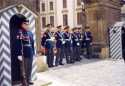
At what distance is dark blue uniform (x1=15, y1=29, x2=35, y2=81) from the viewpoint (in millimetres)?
9570

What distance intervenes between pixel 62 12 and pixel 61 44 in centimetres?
3312

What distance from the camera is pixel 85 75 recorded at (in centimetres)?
1225

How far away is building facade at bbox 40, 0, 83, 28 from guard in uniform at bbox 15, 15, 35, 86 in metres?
35.0

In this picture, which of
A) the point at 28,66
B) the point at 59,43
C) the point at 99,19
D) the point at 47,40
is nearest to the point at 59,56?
the point at 59,43

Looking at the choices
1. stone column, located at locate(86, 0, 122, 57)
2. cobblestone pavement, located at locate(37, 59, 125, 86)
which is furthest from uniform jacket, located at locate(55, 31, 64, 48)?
stone column, located at locate(86, 0, 122, 57)

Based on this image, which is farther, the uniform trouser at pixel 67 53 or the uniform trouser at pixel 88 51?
the uniform trouser at pixel 88 51

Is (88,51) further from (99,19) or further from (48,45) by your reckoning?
(48,45)

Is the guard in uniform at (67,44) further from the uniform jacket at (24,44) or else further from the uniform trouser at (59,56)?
the uniform jacket at (24,44)

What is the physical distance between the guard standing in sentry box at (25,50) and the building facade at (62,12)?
35.0m

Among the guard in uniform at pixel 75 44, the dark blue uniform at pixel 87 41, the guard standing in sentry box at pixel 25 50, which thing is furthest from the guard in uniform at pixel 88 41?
the guard standing in sentry box at pixel 25 50

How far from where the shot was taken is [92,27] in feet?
61.1

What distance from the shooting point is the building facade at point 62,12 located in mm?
45812

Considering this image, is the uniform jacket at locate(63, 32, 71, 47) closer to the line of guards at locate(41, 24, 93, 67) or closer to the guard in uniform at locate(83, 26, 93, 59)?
the line of guards at locate(41, 24, 93, 67)

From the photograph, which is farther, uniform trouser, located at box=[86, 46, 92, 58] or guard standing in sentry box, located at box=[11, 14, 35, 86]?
uniform trouser, located at box=[86, 46, 92, 58]
